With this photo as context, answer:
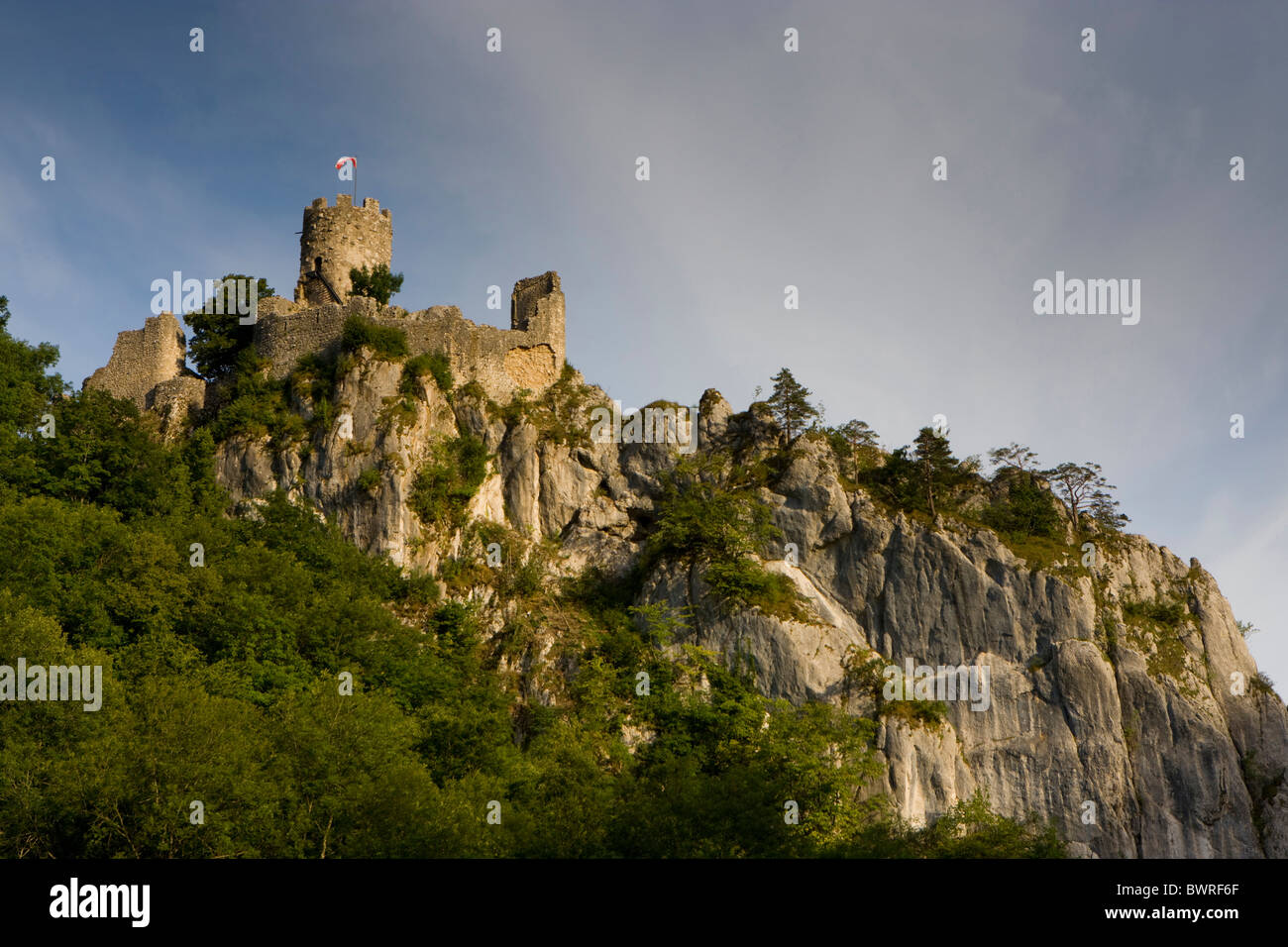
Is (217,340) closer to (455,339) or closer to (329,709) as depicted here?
(455,339)

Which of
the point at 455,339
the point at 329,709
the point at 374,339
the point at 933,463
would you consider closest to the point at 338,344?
the point at 374,339

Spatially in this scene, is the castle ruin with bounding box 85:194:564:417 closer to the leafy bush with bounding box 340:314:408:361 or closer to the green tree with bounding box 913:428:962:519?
the leafy bush with bounding box 340:314:408:361

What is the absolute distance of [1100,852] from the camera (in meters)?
36.6

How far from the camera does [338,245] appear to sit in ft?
171

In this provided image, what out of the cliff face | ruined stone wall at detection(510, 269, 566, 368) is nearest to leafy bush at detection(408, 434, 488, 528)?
the cliff face

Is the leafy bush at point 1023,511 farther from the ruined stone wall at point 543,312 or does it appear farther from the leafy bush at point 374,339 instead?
the leafy bush at point 374,339

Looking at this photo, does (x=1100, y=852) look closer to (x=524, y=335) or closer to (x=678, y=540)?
(x=678, y=540)

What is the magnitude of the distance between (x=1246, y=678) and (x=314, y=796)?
33.5 meters

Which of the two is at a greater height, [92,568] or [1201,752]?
[92,568]

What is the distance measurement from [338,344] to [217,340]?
6327mm

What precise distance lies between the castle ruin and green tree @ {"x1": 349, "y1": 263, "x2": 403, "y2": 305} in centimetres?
82

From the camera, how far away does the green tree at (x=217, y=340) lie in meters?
47.7

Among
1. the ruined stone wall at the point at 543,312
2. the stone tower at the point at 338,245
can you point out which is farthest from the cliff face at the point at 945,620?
the stone tower at the point at 338,245

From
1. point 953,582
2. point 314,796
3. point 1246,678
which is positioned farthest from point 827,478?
point 314,796
